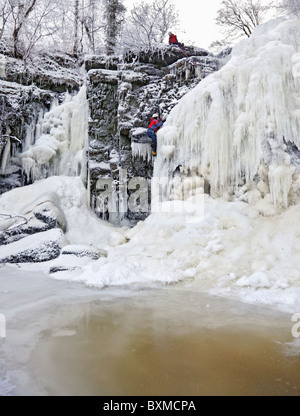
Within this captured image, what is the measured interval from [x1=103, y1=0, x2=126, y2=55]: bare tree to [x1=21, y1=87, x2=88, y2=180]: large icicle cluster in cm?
490

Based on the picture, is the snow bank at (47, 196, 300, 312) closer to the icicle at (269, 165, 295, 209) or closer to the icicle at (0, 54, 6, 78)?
the icicle at (269, 165, 295, 209)

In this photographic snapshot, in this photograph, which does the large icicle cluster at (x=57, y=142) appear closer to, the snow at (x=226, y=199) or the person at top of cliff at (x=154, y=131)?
the snow at (x=226, y=199)

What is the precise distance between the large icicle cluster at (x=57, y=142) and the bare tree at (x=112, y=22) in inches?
193

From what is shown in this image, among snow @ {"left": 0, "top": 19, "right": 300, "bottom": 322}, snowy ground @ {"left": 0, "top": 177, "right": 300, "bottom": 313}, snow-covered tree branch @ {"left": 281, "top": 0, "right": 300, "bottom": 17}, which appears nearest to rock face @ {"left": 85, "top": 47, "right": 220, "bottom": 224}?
snow @ {"left": 0, "top": 19, "right": 300, "bottom": 322}

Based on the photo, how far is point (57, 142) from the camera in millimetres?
10547

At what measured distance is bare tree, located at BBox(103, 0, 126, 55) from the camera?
46.4 feet

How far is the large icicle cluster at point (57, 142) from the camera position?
10359 millimetres

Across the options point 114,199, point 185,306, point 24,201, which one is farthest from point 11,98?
point 185,306

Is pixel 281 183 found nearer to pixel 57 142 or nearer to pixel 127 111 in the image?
pixel 127 111

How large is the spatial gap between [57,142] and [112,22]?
8.16 meters

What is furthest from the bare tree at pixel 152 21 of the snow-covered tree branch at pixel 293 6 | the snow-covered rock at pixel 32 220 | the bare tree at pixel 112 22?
the snow-covered rock at pixel 32 220

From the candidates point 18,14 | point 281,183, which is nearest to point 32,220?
point 281,183

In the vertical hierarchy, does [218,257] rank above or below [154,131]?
below
